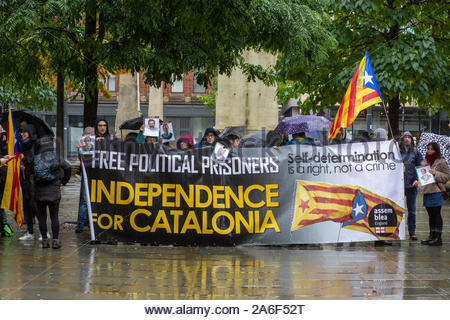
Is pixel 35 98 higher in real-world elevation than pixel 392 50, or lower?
higher

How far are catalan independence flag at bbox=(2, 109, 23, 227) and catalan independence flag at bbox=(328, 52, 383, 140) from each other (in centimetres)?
482

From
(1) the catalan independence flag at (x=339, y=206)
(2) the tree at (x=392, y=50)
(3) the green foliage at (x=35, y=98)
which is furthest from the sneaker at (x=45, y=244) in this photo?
(3) the green foliage at (x=35, y=98)

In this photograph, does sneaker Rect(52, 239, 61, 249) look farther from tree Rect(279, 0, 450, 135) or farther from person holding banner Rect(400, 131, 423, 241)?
tree Rect(279, 0, 450, 135)

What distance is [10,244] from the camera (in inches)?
402

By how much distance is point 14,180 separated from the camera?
35.7 ft

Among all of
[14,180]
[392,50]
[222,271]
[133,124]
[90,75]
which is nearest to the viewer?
[222,271]

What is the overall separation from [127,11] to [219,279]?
479 centimetres

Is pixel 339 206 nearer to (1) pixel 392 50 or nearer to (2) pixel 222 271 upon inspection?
(2) pixel 222 271

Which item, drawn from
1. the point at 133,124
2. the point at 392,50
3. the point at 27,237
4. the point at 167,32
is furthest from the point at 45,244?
the point at 392,50

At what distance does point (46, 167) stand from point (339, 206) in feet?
13.7

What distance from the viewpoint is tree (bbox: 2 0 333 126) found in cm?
1063

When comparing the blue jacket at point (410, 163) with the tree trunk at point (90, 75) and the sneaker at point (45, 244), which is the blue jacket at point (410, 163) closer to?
the tree trunk at point (90, 75)

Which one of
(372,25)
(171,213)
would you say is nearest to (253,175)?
(171,213)

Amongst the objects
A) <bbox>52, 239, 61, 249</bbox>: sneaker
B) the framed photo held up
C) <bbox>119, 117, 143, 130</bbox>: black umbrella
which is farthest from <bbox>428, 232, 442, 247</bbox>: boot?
<bbox>119, 117, 143, 130</bbox>: black umbrella
